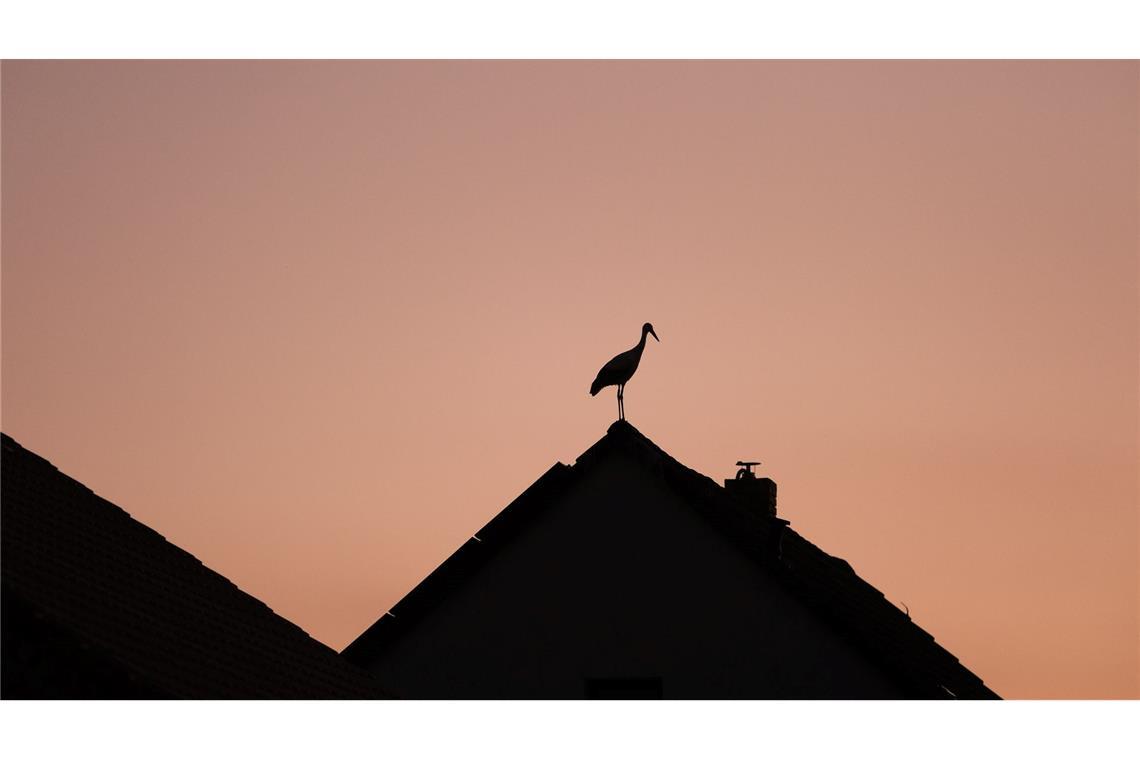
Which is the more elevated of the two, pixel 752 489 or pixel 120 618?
pixel 752 489

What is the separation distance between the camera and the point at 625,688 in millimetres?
18812

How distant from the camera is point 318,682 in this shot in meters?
16.9

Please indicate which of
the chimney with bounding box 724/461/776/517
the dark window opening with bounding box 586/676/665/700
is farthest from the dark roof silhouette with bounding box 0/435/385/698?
the chimney with bounding box 724/461/776/517

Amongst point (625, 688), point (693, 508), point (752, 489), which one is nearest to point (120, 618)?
point (625, 688)

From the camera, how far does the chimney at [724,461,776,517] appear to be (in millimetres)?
23625

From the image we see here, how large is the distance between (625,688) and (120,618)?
6.96 metres

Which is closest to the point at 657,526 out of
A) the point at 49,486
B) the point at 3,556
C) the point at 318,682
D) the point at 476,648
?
the point at 476,648

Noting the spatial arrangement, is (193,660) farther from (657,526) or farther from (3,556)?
(657,526)

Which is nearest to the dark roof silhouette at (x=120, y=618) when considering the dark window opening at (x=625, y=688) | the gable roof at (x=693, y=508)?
the gable roof at (x=693, y=508)

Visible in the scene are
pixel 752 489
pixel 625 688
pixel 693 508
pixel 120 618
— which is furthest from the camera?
pixel 752 489

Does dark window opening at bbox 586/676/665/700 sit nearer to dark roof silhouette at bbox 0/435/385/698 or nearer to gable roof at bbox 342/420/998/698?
gable roof at bbox 342/420/998/698

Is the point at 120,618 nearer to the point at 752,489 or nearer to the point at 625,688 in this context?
the point at 625,688

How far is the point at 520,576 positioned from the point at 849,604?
3.82 metres

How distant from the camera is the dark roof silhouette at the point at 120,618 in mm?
11203
